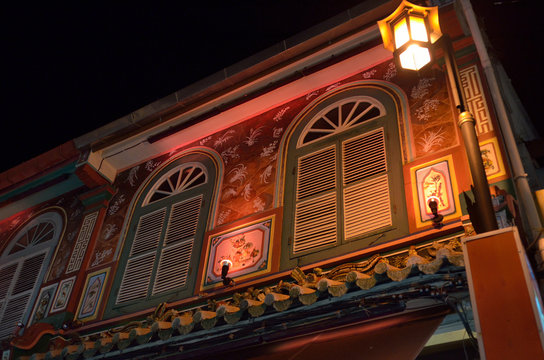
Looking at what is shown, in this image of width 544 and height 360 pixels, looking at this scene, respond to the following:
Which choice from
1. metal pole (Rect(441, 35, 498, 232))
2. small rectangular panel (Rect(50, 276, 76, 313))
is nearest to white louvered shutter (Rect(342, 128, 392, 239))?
metal pole (Rect(441, 35, 498, 232))

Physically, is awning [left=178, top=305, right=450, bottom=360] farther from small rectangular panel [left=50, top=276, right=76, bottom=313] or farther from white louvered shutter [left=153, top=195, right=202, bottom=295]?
small rectangular panel [left=50, top=276, right=76, bottom=313]

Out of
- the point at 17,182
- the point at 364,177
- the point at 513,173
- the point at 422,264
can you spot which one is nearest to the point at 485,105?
the point at 513,173

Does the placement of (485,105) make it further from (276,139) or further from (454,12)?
(276,139)

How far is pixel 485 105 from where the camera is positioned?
7.07 metres

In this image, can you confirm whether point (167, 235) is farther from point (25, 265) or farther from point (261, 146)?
point (25, 265)

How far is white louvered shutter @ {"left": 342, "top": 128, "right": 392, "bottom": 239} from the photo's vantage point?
6.96 meters

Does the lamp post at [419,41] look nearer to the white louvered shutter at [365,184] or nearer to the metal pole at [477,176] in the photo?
the metal pole at [477,176]

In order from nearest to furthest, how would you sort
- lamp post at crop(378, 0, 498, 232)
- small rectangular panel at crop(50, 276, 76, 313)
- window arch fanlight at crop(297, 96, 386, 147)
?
lamp post at crop(378, 0, 498, 232) < window arch fanlight at crop(297, 96, 386, 147) < small rectangular panel at crop(50, 276, 76, 313)

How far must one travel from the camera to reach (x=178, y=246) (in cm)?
865

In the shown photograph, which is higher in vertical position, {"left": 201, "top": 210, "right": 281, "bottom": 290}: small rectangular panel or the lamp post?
the lamp post

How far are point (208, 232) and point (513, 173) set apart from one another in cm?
428

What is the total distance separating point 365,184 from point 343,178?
40 centimetres

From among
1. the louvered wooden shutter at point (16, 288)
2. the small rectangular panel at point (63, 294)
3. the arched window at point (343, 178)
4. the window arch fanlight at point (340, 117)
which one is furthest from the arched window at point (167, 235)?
the louvered wooden shutter at point (16, 288)

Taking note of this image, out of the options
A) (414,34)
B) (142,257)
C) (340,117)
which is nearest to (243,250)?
(142,257)
